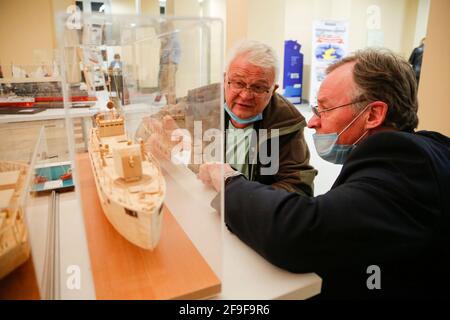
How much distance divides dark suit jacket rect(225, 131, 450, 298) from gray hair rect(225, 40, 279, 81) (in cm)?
79

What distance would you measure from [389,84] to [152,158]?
33.2 inches

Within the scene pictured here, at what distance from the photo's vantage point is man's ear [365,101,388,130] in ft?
3.68

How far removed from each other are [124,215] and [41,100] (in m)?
2.85

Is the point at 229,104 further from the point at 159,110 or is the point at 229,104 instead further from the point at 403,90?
the point at 403,90

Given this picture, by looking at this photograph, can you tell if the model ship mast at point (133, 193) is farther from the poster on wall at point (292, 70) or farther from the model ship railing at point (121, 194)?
the poster on wall at point (292, 70)

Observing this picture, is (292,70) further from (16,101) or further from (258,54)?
(258,54)

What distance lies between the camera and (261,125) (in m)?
1.59

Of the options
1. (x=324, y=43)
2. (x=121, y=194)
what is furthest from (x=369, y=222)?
(x=324, y=43)

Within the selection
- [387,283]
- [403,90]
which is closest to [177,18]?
[403,90]

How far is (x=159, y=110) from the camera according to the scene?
1382mm

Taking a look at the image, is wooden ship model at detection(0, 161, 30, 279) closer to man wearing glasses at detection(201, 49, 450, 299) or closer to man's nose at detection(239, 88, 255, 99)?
man wearing glasses at detection(201, 49, 450, 299)

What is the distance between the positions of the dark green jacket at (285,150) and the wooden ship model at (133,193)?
0.65m

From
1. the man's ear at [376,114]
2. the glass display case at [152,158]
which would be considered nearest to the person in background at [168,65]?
the glass display case at [152,158]

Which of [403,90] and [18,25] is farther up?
[18,25]
